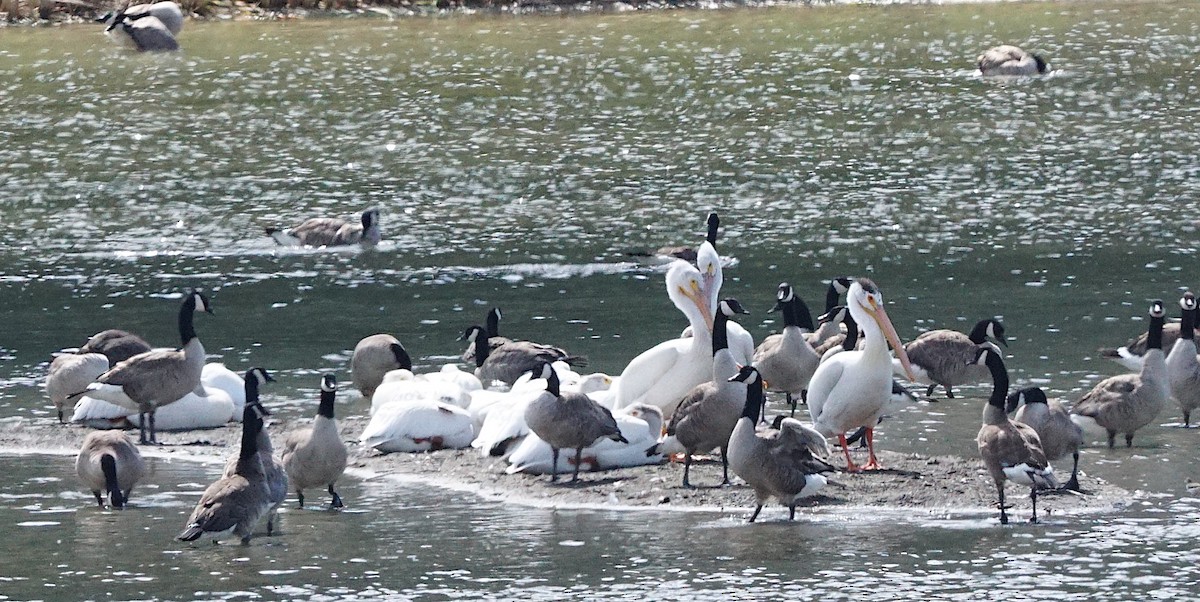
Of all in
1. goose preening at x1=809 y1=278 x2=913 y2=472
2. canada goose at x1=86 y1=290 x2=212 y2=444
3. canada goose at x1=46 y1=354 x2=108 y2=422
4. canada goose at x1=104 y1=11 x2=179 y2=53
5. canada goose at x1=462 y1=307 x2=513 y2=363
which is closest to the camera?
goose preening at x1=809 y1=278 x2=913 y2=472

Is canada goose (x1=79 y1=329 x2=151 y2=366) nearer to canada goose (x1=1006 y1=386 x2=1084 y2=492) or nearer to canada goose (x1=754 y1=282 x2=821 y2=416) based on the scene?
canada goose (x1=754 y1=282 x2=821 y2=416)

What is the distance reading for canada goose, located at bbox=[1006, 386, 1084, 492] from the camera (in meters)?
13.2

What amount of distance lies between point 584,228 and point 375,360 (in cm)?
878

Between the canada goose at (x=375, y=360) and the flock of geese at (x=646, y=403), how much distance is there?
0.02 meters

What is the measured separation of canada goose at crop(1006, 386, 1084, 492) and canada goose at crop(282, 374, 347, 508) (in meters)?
4.40

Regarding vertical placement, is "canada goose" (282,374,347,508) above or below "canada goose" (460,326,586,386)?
above

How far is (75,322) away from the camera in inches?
785

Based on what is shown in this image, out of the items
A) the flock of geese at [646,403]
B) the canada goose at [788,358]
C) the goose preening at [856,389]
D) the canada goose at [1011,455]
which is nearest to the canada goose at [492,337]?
the flock of geese at [646,403]

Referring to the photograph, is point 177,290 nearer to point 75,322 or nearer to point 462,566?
point 75,322

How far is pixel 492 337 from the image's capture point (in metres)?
18.0

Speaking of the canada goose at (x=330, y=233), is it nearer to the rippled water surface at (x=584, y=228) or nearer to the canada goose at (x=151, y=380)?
the rippled water surface at (x=584, y=228)

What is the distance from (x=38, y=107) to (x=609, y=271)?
19.5 metres

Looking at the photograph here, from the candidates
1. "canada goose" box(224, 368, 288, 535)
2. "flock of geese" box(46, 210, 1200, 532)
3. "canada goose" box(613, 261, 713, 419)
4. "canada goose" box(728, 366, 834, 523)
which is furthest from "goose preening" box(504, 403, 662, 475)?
"canada goose" box(224, 368, 288, 535)

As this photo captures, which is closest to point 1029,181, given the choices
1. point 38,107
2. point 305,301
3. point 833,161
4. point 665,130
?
point 833,161
